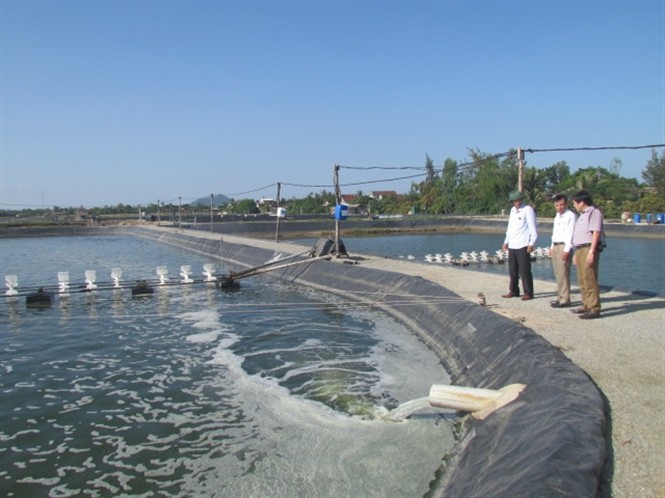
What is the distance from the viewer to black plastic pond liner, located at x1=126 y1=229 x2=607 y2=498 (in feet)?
11.4

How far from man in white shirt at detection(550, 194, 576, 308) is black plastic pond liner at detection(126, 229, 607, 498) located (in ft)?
4.40

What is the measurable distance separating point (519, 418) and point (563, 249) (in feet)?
16.5

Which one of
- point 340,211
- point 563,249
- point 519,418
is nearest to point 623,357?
point 519,418

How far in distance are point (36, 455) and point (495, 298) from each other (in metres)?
7.36

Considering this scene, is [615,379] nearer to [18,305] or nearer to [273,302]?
[273,302]

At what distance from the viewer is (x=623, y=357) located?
589 cm

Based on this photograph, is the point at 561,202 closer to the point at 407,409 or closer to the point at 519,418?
→ the point at 407,409

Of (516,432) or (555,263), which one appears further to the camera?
(555,263)

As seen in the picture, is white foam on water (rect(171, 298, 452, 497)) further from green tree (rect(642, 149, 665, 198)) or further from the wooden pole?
green tree (rect(642, 149, 665, 198))

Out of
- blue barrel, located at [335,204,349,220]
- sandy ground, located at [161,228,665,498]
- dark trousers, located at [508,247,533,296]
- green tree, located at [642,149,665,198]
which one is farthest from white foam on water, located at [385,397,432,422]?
green tree, located at [642,149,665,198]

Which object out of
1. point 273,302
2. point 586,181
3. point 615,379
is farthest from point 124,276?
point 586,181

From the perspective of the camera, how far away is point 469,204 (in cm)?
7994

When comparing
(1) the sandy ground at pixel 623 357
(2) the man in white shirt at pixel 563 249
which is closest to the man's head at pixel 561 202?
(2) the man in white shirt at pixel 563 249

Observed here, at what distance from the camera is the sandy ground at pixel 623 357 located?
145 inches
